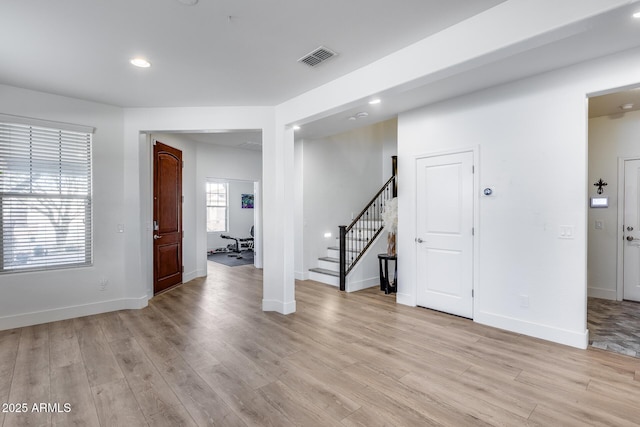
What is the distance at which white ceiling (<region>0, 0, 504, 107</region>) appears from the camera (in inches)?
85.5

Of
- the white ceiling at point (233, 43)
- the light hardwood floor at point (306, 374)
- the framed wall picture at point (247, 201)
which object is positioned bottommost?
the light hardwood floor at point (306, 374)

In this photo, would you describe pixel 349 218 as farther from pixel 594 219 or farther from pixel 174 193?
pixel 594 219

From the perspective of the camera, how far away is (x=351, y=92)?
127 inches

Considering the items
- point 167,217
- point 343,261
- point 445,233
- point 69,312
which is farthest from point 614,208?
point 69,312

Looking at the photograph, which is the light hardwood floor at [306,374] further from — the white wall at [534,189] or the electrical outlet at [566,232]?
the electrical outlet at [566,232]

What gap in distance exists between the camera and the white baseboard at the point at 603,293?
4711mm

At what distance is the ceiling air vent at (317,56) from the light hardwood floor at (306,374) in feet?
9.16

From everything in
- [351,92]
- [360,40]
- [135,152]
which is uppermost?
[360,40]

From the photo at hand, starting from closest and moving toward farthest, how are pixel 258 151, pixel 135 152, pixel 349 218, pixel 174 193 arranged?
pixel 135 152 < pixel 174 193 < pixel 349 218 < pixel 258 151

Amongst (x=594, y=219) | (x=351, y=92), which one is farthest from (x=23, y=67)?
(x=594, y=219)

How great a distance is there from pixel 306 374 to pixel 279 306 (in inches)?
66.2

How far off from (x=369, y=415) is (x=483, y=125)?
3351mm

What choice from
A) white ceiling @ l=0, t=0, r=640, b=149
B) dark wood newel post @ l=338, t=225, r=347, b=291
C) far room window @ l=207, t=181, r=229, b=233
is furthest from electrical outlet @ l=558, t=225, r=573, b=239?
far room window @ l=207, t=181, r=229, b=233

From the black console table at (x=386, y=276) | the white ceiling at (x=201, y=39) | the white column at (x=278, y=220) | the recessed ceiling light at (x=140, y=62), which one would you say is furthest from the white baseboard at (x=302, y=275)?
the recessed ceiling light at (x=140, y=62)
